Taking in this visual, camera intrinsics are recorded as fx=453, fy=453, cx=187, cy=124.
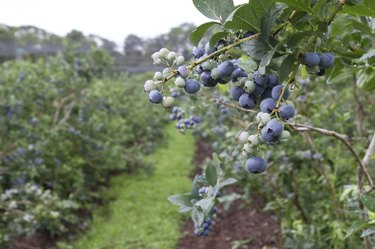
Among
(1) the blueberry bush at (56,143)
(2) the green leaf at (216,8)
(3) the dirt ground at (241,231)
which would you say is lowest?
(3) the dirt ground at (241,231)

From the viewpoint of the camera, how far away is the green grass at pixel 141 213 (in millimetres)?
4223

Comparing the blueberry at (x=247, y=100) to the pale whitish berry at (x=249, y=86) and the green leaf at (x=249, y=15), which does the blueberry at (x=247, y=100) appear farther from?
the green leaf at (x=249, y=15)

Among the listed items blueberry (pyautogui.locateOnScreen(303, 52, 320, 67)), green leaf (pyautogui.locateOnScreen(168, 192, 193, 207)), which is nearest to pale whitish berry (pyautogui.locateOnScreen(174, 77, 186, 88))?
blueberry (pyautogui.locateOnScreen(303, 52, 320, 67))

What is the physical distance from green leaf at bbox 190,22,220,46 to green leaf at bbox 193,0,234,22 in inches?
0.6

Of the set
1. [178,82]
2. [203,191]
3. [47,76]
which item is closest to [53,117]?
[47,76]

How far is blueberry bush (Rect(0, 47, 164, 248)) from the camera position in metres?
3.73

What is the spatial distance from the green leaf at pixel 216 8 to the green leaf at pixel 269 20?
65mm

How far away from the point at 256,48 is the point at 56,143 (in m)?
4.25

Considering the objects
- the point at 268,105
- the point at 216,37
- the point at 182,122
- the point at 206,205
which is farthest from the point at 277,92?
the point at 182,122

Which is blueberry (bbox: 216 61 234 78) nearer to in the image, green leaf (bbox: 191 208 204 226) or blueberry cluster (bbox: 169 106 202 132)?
green leaf (bbox: 191 208 204 226)

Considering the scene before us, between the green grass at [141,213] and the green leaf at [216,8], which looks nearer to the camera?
the green leaf at [216,8]

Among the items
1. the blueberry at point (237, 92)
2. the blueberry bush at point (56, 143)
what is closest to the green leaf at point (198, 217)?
the blueberry at point (237, 92)

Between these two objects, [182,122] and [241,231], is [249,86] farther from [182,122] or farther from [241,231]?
[241,231]

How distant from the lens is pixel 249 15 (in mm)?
760
